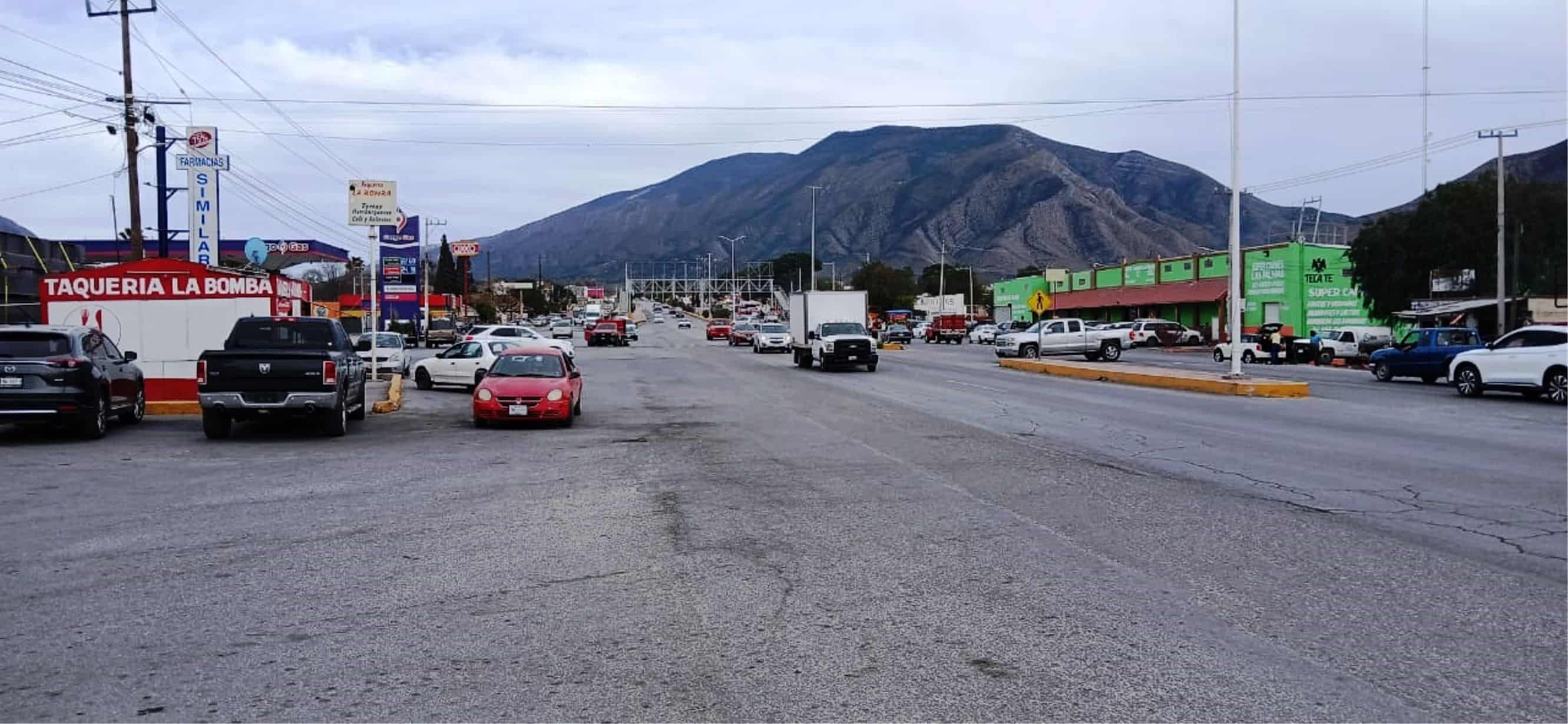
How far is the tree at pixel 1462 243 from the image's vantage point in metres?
49.1

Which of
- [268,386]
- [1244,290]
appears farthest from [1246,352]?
[268,386]

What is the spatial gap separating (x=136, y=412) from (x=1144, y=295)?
76501 millimetres

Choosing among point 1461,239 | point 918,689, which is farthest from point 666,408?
point 1461,239

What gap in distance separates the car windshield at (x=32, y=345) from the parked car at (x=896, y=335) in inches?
2512

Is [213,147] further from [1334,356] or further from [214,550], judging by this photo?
[1334,356]

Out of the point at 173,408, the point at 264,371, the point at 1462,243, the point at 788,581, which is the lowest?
the point at 788,581

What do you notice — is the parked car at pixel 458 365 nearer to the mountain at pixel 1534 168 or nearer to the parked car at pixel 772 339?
the parked car at pixel 772 339

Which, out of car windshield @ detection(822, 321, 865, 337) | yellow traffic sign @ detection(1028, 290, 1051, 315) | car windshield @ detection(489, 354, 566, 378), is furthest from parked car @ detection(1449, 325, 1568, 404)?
car windshield @ detection(489, 354, 566, 378)

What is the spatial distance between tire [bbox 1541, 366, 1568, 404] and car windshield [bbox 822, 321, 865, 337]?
67.8ft

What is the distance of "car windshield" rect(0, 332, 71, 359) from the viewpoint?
56.0ft

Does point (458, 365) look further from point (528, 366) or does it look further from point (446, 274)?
point (446, 274)

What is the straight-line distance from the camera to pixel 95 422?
58.2 ft

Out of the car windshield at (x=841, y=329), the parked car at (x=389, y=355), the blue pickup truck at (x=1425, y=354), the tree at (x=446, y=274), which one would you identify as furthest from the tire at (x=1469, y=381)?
the tree at (x=446, y=274)

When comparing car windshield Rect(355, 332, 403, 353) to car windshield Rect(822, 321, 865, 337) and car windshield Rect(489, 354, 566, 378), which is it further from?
car windshield Rect(489, 354, 566, 378)
